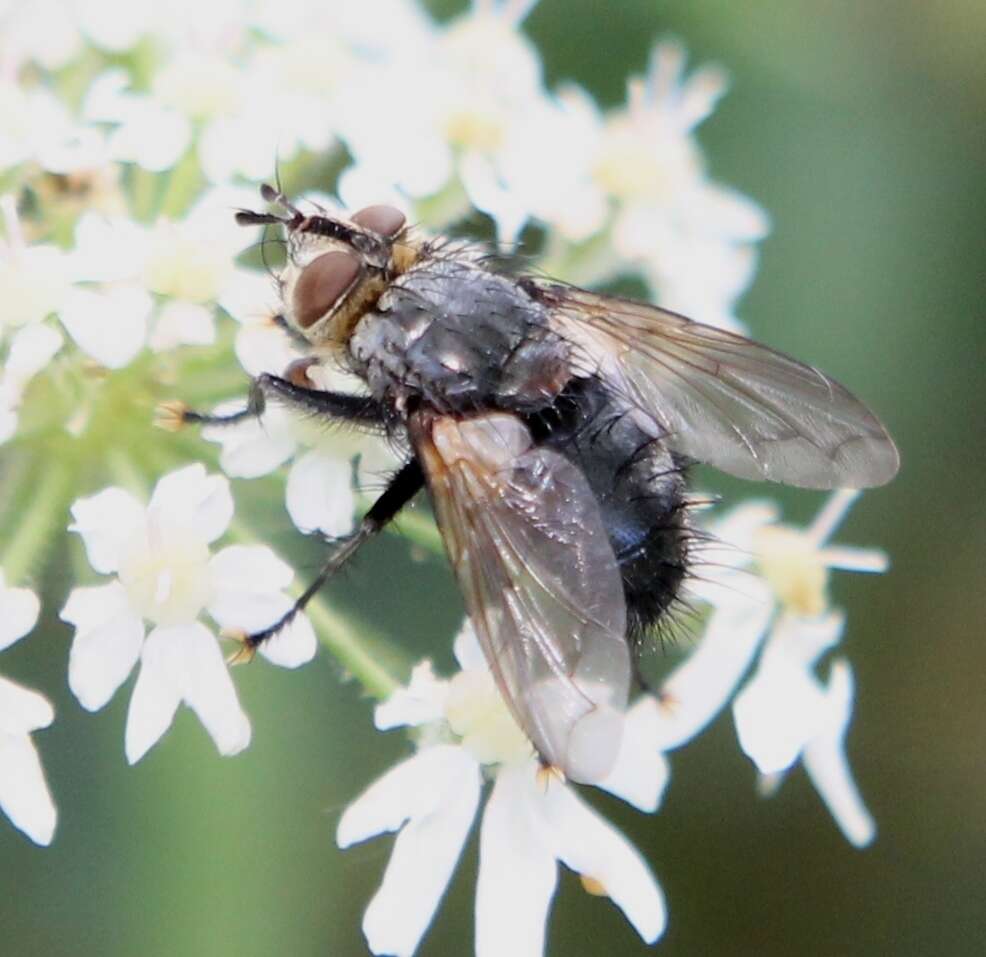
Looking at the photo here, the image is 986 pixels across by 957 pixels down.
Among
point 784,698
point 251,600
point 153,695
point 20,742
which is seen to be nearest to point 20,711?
point 20,742

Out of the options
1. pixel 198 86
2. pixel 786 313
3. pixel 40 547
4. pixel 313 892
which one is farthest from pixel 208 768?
pixel 786 313

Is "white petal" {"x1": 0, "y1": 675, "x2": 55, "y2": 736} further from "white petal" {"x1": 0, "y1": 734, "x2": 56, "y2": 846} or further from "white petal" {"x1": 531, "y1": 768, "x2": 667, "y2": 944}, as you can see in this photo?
"white petal" {"x1": 531, "y1": 768, "x2": 667, "y2": 944}

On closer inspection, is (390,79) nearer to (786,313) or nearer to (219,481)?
(219,481)

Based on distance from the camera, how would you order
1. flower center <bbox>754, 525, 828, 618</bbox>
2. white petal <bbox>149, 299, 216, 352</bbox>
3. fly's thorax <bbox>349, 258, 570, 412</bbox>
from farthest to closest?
flower center <bbox>754, 525, 828, 618</bbox>
white petal <bbox>149, 299, 216, 352</bbox>
fly's thorax <bbox>349, 258, 570, 412</bbox>

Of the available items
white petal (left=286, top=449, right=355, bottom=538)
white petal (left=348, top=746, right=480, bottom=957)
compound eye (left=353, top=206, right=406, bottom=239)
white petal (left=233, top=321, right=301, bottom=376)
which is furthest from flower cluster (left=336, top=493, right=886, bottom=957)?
compound eye (left=353, top=206, right=406, bottom=239)

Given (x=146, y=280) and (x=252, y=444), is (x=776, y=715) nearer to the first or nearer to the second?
(x=252, y=444)

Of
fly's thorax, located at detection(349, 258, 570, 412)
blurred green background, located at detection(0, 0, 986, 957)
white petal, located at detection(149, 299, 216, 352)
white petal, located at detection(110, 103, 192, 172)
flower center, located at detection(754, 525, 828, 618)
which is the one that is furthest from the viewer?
blurred green background, located at detection(0, 0, 986, 957)

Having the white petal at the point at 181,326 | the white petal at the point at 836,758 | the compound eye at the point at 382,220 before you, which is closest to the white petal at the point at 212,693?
the white petal at the point at 181,326
